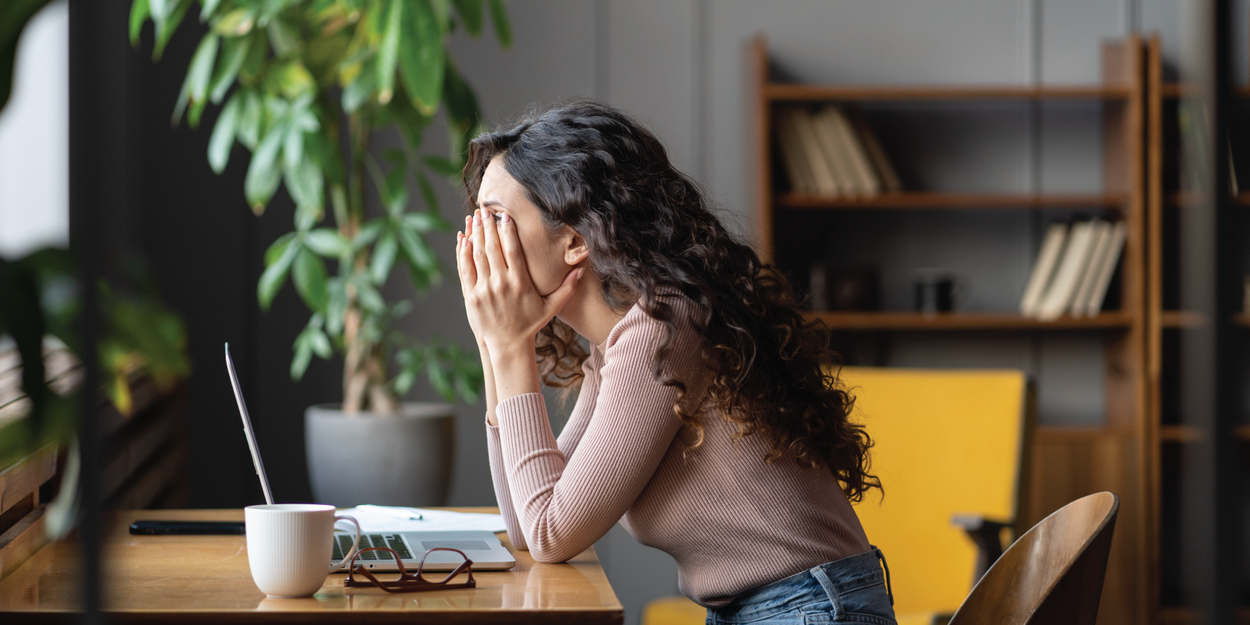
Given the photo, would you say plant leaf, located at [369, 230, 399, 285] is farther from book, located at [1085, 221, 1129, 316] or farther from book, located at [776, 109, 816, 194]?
book, located at [1085, 221, 1129, 316]

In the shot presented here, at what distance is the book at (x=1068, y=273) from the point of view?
2729mm

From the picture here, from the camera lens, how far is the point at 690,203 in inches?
46.7

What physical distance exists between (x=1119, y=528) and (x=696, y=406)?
81.0 inches

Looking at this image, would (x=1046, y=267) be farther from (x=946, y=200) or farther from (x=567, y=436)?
(x=567, y=436)

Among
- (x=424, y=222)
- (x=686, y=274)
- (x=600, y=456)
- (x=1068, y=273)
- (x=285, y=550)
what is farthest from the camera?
(x=1068, y=273)

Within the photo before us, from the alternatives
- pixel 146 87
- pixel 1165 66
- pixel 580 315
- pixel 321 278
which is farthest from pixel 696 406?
pixel 1165 66

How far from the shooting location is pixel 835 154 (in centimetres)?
273

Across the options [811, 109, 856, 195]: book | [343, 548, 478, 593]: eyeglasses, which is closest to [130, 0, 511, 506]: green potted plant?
[811, 109, 856, 195]: book

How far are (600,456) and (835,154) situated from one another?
1.92 m

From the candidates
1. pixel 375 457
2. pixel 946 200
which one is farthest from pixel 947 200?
pixel 375 457

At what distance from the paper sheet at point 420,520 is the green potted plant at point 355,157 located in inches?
35.7

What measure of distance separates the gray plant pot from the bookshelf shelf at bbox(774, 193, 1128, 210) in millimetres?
1144

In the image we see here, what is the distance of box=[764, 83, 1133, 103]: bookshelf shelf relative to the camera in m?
2.70

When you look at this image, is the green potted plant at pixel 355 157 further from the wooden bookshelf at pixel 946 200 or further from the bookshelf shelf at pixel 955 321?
the bookshelf shelf at pixel 955 321
